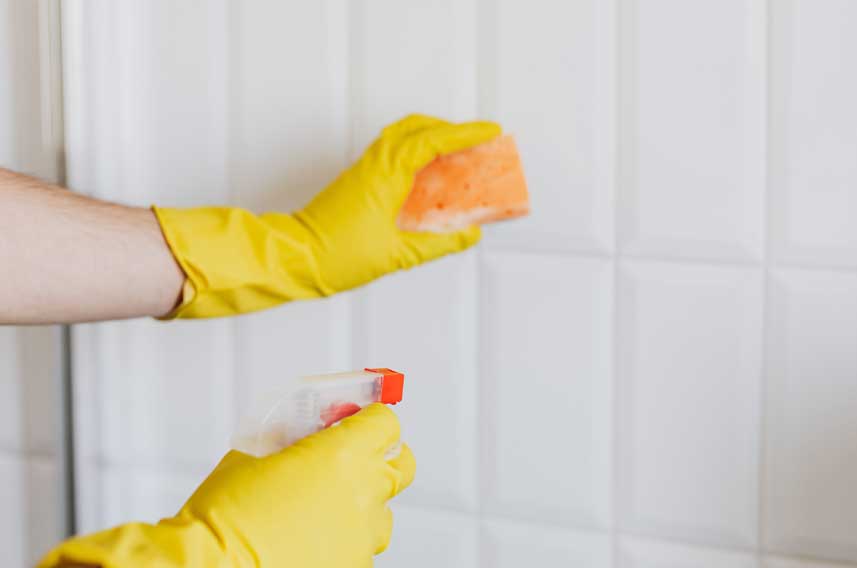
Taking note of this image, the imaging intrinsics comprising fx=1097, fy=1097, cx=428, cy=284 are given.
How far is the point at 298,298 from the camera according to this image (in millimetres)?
1055

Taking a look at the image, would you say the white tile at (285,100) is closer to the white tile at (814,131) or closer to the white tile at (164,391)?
Answer: the white tile at (164,391)

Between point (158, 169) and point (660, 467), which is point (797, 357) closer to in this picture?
point (660, 467)

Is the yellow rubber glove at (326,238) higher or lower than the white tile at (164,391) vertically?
higher

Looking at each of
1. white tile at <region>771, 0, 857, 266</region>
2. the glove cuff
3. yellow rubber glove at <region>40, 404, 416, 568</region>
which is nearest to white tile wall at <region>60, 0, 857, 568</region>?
white tile at <region>771, 0, 857, 266</region>

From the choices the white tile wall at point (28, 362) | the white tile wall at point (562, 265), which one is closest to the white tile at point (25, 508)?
the white tile wall at point (28, 362)

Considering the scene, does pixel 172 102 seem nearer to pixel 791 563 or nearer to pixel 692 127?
pixel 692 127

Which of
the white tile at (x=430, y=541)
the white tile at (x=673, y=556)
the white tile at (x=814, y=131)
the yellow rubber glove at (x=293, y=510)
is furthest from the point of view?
the white tile at (x=430, y=541)

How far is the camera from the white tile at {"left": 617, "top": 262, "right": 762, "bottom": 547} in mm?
1002

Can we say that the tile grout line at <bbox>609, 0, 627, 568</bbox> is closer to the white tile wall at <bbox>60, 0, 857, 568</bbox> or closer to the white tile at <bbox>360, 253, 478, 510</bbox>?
the white tile wall at <bbox>60, 0, 857, 568</bbox>

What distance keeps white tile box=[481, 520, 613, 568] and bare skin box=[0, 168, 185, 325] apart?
0.41 m

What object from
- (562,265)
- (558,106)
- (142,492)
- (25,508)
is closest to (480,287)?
(562,265)

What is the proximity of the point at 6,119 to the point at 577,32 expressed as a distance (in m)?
0.67

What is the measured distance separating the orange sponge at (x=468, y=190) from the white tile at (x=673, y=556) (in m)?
0.34

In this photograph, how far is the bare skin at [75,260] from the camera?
95cm
